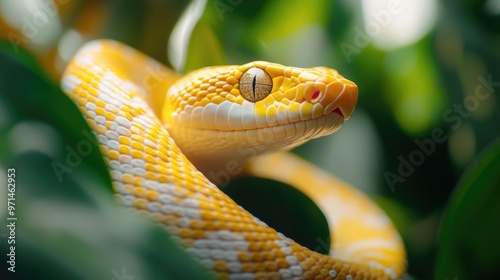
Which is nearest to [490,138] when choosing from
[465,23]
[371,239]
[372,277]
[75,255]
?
[465,23]

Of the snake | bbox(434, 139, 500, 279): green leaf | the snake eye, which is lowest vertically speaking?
bbox(434, 139, 500, 279): green leaf

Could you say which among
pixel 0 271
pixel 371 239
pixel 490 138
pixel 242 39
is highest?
pixel 242 39

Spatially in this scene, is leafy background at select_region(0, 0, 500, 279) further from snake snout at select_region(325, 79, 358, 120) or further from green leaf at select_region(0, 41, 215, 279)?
green leaf at select_region(0, 41, 215, 279)

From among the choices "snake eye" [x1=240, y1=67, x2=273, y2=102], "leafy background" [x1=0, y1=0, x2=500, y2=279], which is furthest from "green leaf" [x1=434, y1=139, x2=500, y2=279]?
"snake eye" [x1=240, y1=67, x2=273, y2=102]

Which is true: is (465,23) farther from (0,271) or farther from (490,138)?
(0,271)

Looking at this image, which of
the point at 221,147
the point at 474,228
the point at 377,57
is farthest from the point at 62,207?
the point at 377,57

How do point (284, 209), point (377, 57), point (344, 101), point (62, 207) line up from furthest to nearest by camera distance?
point (377, 57)
point (284, 209)
point (344, 101)
point (62, 207)

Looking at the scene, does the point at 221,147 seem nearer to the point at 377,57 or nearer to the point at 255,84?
the point at 255,84
